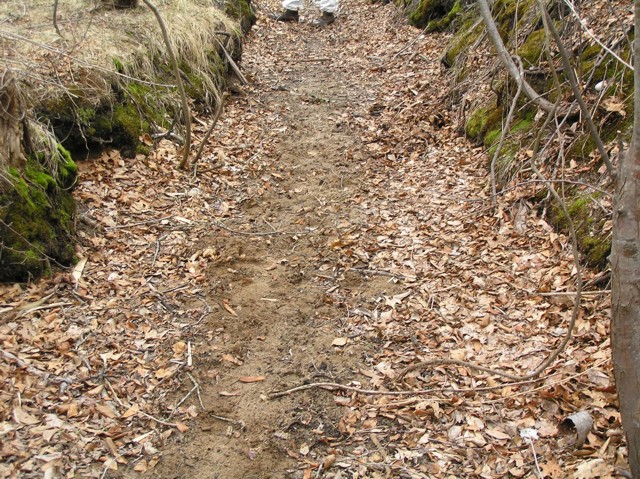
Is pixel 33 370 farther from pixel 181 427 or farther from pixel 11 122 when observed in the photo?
pixel 11 122

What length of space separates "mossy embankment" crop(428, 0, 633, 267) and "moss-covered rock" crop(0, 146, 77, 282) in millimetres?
4145

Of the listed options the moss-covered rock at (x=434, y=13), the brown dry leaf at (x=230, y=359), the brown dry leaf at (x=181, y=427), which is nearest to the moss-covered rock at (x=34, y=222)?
the brown dry leaf at (x=230, y=359)

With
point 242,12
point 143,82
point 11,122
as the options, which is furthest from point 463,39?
point 11,122

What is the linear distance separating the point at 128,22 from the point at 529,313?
6515 mm

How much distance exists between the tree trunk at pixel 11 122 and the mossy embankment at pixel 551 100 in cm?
439

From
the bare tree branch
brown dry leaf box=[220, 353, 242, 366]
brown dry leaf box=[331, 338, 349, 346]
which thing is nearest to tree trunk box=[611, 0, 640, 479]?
the bare tree branch

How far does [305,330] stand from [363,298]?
63 cm

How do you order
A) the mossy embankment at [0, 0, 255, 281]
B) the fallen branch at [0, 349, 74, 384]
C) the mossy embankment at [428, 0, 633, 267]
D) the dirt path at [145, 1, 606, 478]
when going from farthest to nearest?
the mossy embankment at [428, 0, 633, 267]
the mossy embankment at [0, 0, 255, 281]
the fallen branch at [0, 349, 74, 384]
the dirt path at [145, 1, 606, 478]

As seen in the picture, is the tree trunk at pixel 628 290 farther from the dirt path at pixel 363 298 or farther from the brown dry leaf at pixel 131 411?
the brown dry leaf at pixel 131 411

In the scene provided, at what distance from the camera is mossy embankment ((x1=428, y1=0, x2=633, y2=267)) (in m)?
4.62

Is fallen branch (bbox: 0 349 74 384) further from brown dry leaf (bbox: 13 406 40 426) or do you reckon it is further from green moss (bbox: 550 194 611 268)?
green moss (bbox: 550 194 611 268)

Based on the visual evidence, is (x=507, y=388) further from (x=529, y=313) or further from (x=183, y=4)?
(x=183, y=4)

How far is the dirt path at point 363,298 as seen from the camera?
3.38 meters

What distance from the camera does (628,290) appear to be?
248cm
